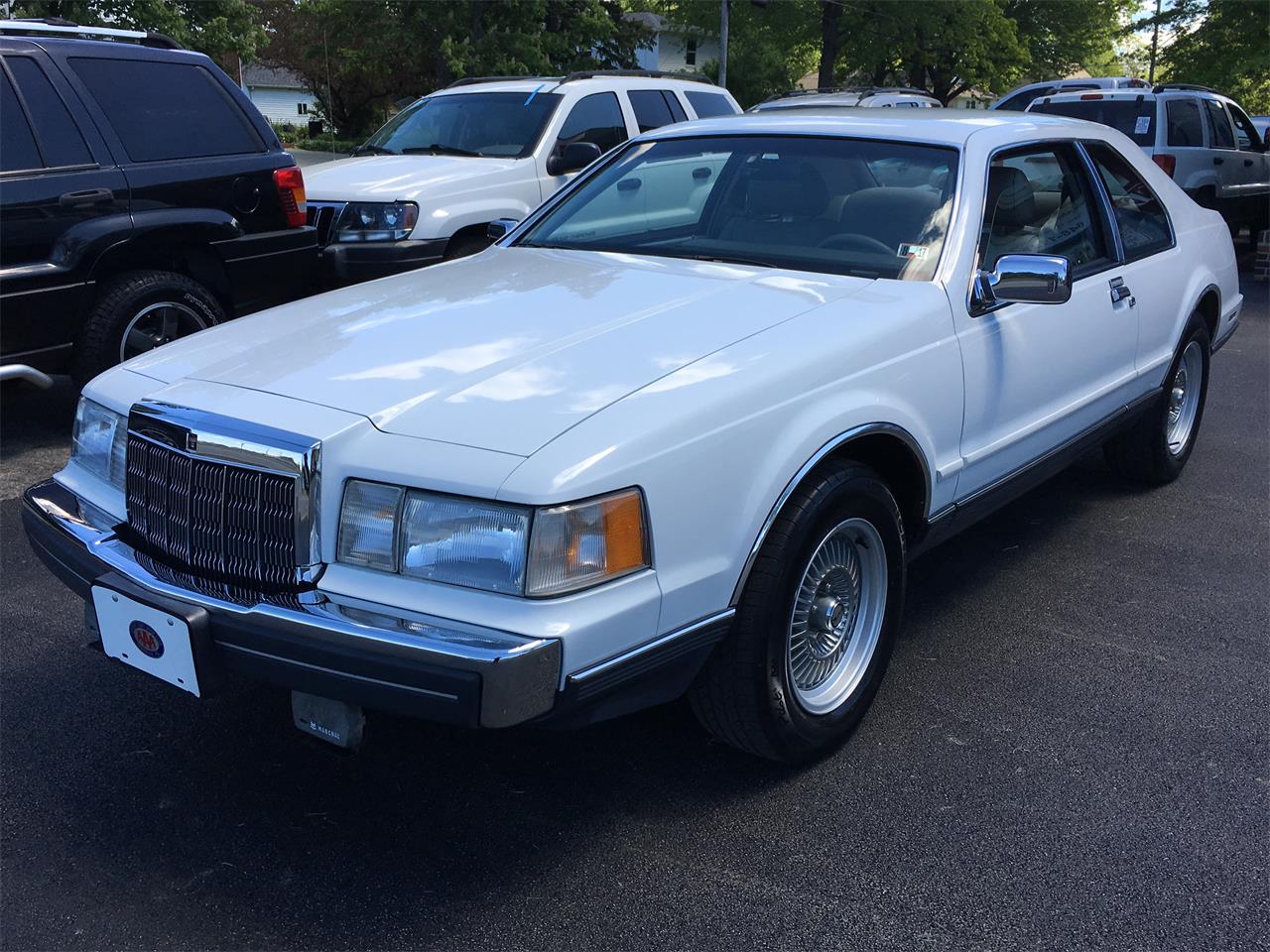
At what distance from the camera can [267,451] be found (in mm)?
2492

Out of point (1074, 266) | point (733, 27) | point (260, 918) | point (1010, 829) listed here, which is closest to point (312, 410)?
point (260, 918)

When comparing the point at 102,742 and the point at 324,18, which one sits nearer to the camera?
the point at 102,742

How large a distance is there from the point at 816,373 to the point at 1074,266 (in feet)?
5.79

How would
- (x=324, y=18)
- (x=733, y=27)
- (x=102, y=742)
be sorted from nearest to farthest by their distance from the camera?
1. (x=102, y=742)
2. (x=324, y=18)
3. (x=733, y=27)

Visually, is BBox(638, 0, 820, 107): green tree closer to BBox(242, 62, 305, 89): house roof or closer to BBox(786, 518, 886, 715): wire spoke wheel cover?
BBox(242, 62, 305, 89): house roof

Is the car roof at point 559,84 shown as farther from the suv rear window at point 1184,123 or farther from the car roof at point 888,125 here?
the suv rear window at point 1184,123

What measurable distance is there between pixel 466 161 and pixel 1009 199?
502 centimetres

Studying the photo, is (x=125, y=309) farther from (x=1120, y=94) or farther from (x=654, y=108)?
(x=1120, y=94)

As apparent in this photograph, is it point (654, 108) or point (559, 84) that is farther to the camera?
point (654, 108)

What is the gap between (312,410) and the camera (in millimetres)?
2551

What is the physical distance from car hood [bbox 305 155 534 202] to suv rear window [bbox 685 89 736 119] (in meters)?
2.08

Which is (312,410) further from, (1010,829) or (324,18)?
(324,18)

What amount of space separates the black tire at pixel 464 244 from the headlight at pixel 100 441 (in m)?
4.72

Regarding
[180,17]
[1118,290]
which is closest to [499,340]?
[1118,290]
